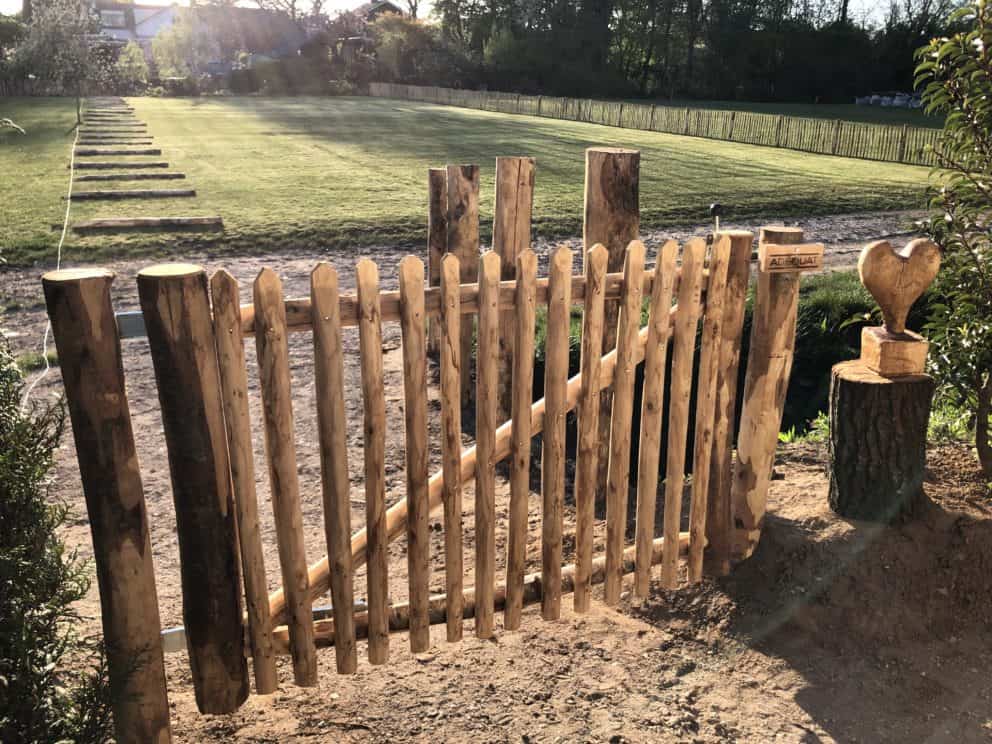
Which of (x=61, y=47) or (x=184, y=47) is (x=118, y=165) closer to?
(x=61, y=47)

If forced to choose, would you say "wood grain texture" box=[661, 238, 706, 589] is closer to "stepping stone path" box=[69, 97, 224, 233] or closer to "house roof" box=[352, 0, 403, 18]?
"stepping stone path" box=[69, 97, 224, 233]

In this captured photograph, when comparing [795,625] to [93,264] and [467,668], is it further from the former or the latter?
[93,264]

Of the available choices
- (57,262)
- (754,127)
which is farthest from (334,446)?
(754,127)

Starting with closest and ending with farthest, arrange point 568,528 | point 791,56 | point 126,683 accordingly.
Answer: point 126,683 → point 568,528 → point 791,56

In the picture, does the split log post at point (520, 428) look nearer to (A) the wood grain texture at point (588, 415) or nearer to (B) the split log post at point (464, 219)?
(A) the wood grain texture at point (588, 415)

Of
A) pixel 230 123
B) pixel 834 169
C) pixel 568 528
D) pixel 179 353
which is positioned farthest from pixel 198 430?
pixel 230 123

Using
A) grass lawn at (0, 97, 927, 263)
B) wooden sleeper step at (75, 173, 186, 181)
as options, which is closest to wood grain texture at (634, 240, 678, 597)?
grass lawn at (0, 97, 927, 263)

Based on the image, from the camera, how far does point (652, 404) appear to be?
3900 mm

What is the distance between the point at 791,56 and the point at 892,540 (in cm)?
6753

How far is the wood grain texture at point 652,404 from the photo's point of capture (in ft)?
12.0

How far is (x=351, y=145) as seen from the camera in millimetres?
25641

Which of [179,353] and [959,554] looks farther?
[959,554]

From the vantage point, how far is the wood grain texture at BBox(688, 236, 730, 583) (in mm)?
3852

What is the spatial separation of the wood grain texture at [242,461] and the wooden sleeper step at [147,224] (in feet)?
34.6
